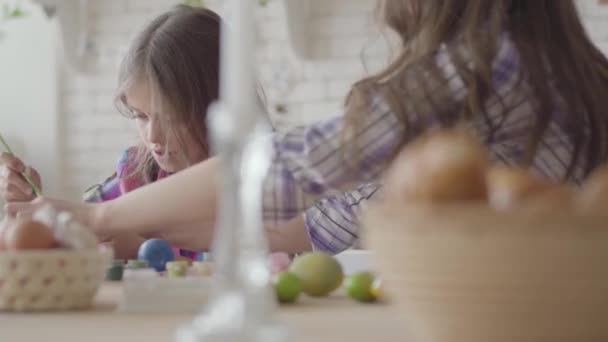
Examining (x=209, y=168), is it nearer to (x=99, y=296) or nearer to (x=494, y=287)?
(x=99, y=296)

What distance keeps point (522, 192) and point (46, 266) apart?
458 millimetres

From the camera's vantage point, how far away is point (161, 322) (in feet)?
2.43

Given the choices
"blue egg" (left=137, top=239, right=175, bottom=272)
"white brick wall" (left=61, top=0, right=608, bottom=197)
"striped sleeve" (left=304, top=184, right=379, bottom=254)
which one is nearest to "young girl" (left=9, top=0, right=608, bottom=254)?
"blue egg" (left=137, top=239, right=175, bottom=272)

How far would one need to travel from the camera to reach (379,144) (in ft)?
3.26

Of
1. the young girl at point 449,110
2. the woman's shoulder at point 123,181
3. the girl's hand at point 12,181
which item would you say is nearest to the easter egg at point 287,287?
the young girl at point 449,110

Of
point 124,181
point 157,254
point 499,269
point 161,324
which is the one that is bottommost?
point 124,181

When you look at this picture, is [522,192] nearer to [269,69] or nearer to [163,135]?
[163,135]

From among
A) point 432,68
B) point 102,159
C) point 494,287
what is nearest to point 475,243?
point 494,287

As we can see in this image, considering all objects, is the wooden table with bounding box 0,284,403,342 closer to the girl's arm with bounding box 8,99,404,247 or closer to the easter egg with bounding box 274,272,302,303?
the easter egg with bounding box 274,272,302,303

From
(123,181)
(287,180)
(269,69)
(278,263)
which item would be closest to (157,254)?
(278,263)

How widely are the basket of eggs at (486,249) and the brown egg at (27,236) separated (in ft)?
1.31

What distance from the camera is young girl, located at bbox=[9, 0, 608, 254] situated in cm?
98

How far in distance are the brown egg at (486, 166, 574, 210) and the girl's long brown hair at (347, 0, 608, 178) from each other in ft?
1.46

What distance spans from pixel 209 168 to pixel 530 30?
0.39 meters
